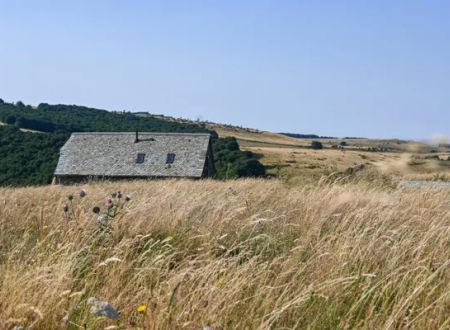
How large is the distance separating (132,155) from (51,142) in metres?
33.3

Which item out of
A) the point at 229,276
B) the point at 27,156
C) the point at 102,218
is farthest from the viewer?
the point at 27,156

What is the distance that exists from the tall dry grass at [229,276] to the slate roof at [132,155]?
40808 mm

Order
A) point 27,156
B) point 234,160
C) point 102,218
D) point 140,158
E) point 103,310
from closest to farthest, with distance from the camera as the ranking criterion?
point 103,310, point 102,218, point 140,158, point 234,160, point 27,156

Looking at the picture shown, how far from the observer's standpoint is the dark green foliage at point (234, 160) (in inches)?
2308

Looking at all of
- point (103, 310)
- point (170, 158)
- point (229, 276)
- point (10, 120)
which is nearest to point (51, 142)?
point (10, 120)

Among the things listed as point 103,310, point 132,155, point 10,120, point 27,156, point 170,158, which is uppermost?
point 103,310

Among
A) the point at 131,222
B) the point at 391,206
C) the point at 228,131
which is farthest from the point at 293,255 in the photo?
the point at 228,131

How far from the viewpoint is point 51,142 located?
79812mm

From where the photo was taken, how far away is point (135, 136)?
5353cm

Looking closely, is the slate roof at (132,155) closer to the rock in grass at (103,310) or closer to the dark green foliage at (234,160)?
the dark green foliage at (234,160)

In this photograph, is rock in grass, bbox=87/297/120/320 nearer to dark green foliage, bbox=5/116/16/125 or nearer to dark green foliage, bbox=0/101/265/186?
dark green foliage, bbox=0/101/265/186

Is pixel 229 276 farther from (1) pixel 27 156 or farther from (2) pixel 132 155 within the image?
(1) pixel 27 156

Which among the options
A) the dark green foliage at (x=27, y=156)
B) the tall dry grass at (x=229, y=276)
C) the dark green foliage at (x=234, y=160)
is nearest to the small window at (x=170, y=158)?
the dark green foliage at (x=234, y=160)

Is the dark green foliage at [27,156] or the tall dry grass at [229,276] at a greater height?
the tall dry grass at [229,276]
